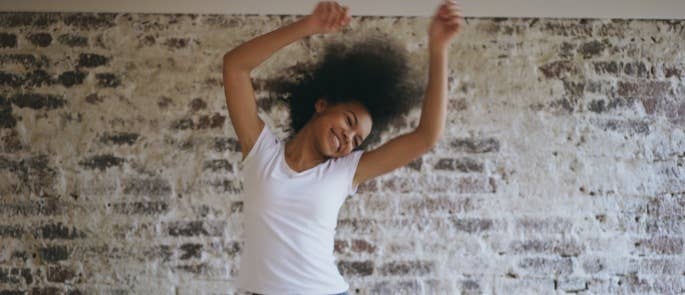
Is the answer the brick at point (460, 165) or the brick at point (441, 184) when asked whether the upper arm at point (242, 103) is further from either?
the brick at point (460, 165)

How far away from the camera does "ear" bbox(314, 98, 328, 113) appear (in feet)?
6.52

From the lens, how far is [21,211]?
9.12 feet

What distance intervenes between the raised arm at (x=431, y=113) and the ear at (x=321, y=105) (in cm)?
22

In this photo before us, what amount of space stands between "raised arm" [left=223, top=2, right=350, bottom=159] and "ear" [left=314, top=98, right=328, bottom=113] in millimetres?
210

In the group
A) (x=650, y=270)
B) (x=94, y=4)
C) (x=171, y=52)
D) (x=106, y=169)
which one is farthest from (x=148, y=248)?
(x=650, y=270)

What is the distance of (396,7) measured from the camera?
2.90m

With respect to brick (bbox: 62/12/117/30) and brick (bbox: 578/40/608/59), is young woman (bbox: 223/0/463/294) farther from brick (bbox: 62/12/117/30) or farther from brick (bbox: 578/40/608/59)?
brick (bbox: 578/40/608/59)

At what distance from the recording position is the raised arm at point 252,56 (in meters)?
1.68

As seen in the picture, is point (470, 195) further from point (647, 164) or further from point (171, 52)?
point (171, 52)

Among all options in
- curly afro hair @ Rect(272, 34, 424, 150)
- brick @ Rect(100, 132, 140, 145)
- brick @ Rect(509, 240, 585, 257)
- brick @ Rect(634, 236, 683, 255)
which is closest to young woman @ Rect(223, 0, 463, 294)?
curly afro hair @ Rect(272, 34, 424, 150)

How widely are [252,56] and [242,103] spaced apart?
149 millimetres

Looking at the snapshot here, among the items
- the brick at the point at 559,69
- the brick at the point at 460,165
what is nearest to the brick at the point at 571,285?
the brick at the point at 460,165

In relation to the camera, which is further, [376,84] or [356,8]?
[356,8]

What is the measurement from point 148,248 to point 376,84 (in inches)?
53.4
